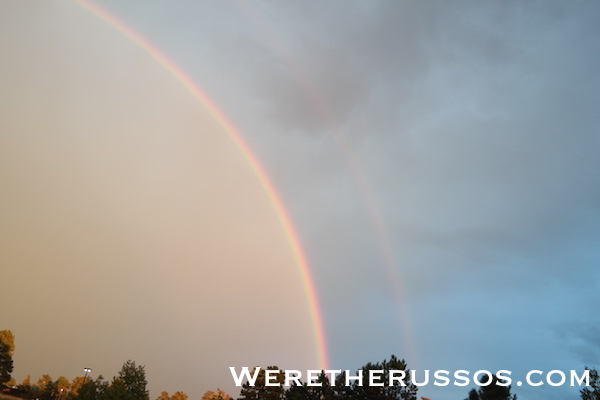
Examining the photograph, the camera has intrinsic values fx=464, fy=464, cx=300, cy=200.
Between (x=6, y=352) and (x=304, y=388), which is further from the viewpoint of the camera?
(x=6, y=352)

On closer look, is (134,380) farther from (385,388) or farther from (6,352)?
(385,388)

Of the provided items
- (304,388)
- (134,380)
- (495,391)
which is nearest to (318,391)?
(304,388)

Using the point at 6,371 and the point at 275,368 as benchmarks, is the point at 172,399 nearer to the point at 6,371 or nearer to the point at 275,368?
the point at 6,371

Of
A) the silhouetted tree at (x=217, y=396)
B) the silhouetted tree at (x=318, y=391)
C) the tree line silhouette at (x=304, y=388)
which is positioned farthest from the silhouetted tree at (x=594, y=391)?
the silhouetted tree at (x=217, y=396)

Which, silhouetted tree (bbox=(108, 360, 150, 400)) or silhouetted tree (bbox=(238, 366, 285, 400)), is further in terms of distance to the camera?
silhouetted tree (bbox=(108, 360, 150, 400))

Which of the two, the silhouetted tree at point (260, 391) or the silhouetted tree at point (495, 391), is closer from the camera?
the silhouetted tree at point (495, 391)

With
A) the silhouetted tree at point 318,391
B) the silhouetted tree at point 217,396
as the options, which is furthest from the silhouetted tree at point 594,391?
the silhouetted tree at point 217,396

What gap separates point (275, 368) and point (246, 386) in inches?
298

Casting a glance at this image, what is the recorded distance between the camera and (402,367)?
70.2m

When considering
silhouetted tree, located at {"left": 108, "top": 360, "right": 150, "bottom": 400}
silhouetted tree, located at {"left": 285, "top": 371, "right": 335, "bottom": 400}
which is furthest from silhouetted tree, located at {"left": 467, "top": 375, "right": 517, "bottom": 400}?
silhouetted tree, located at {"left": 108, "top": 360, "right": 150, "bottom": 400}

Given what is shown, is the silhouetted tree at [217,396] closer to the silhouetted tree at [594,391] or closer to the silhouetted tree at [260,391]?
the silhouetted tree at [260,391]

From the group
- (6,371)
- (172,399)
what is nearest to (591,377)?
(172,399)

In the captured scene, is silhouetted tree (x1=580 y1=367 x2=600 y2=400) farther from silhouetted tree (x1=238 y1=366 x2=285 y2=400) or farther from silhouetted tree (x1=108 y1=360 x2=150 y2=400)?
silhouetted tree (x1=108 y1=360 x2=150 y2=400)

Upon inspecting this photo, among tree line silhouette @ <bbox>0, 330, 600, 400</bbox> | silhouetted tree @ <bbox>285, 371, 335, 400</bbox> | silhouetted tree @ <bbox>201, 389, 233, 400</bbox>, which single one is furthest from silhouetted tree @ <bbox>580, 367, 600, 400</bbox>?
silhouetted tree @ <bbox>201, 389, 233, 400</bbox>
